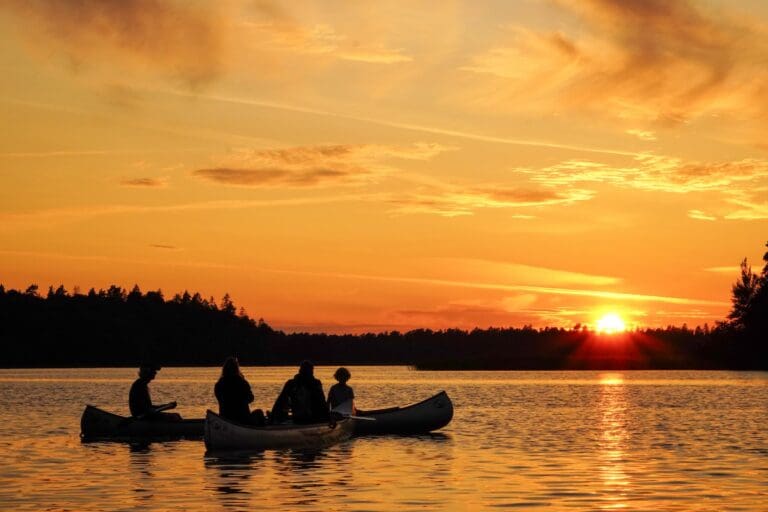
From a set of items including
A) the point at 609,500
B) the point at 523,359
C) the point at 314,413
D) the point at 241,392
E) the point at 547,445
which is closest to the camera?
the point at 609,500

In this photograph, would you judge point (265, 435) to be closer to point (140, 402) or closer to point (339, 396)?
point (339, 396)

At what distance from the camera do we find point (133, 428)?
40344 mm

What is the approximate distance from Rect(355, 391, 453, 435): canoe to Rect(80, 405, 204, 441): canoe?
20.1 feet

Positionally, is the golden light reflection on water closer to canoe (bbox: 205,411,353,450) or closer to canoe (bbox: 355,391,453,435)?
canoe (bbox: 355,391,453,435)

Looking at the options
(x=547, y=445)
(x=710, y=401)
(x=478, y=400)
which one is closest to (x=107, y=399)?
(x=478, y=400)

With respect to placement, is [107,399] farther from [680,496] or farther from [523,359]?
[523,359]

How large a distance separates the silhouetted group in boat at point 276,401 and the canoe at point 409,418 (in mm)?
2872

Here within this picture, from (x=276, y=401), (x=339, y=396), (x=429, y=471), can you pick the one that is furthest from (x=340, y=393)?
(x=429, y=471)

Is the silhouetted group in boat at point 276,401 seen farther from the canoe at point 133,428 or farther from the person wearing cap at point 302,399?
the canoe at point 133,428

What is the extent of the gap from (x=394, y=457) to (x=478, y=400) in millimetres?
45253

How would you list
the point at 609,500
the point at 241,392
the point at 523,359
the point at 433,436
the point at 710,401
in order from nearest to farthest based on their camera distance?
1. the point at 609,500
2. the point at 241,392
3. the point at 433,436
4. the point at 710,401
5. the point at 523,359

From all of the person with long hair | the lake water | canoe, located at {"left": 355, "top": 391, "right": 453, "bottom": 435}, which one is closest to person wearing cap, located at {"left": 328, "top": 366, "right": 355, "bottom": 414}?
the lake water

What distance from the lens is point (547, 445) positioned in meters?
39.2

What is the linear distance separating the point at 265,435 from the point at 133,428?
24.8 feet
